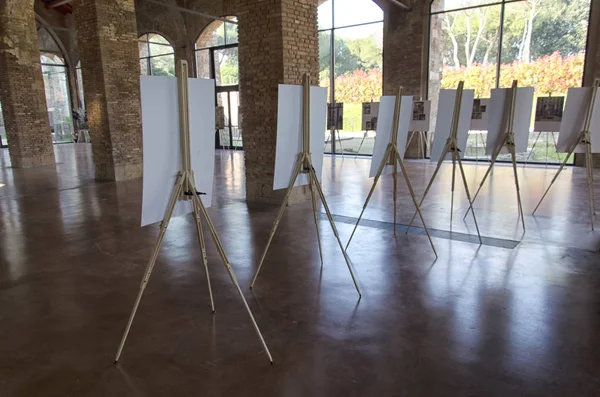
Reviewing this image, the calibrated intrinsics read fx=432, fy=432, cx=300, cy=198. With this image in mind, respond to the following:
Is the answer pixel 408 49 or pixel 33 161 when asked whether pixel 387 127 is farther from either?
pixel 33 161

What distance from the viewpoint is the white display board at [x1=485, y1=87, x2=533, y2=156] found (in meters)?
5.33

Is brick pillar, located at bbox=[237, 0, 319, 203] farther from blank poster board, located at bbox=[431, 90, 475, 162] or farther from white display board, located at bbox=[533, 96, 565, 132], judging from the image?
white display board, located at bbox=[533, 96, 565, 132]

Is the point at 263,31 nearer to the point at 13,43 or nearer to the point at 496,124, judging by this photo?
the point at 496,124

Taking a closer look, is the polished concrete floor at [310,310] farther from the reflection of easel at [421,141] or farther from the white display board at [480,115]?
the reflection of easel at [421,141]

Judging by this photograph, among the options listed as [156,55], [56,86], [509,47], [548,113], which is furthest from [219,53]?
[548,113]

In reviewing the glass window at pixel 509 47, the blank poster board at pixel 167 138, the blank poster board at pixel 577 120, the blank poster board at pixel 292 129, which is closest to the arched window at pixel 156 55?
the glass window at pixel 509 47

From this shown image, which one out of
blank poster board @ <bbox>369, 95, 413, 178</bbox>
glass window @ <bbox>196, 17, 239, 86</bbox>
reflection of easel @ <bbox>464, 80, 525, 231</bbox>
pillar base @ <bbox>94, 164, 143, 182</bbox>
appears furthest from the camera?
glass window @ <bbox>196, 17, 239, 86</bbox>

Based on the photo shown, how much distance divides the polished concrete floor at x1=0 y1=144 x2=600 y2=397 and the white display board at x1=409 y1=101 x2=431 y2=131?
237 inches

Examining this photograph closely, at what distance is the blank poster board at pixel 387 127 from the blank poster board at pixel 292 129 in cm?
78

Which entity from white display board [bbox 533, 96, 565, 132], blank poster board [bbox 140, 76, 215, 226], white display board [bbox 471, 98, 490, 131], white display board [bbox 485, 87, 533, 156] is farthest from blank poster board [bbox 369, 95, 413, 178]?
white display board [bbox 471, 98, 490, 131]

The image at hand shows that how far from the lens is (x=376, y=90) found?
13453 mm

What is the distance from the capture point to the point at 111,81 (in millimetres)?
9406

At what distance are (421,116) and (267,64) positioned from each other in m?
6.50

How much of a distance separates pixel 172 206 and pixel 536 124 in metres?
9.55
